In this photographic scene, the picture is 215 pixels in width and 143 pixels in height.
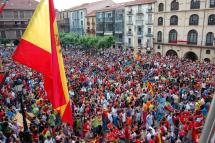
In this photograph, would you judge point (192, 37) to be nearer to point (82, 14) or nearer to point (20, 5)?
point (82, 14)

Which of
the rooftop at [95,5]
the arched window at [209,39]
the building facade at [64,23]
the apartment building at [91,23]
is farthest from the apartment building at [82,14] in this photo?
the arched window at [209,39]

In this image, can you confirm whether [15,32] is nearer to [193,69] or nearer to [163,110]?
[193,69]

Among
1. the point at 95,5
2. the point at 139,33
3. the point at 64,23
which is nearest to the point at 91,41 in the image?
the point at 139,33

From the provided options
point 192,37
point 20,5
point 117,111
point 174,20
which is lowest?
point 117,111

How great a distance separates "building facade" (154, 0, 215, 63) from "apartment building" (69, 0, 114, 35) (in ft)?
90.4

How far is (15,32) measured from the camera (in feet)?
201

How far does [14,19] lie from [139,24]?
107ft

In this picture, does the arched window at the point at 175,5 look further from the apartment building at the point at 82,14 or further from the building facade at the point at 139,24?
the apartment building at the point at 82,14

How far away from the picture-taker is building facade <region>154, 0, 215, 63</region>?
3603 centimetres

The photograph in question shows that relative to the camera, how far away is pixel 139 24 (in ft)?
156

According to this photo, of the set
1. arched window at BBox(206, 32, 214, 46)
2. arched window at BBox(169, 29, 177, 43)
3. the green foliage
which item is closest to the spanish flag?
arched window at BBox(206, 32, 214, 46)

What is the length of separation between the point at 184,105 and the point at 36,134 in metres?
8.04

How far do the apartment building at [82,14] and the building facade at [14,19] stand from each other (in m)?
12.5

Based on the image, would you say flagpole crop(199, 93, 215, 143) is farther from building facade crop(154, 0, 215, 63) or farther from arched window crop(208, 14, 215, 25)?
arched window crop(208, 14, 215, 25)
